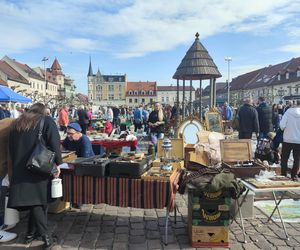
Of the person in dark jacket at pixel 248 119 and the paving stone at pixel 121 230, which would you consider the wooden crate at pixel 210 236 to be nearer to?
the paving stone at pixel 121 230

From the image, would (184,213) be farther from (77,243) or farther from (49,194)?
(49,194)

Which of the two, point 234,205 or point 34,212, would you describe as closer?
point 34,212

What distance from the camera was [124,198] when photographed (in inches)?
164

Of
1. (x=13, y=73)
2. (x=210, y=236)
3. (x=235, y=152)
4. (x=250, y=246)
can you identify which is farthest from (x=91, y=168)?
(x=13, y=73)

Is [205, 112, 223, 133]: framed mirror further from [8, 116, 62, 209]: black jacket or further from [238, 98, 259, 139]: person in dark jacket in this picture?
[8, 116, 62, 209]: black jacket

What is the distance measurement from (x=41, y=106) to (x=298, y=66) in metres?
58.4

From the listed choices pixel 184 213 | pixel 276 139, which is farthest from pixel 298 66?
pixel 184 213

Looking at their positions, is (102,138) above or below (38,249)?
above

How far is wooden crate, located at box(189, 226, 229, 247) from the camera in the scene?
395 cm

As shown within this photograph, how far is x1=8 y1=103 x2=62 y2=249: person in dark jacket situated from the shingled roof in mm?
7197

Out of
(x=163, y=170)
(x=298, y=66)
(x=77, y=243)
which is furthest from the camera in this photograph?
(x=298, y=66)

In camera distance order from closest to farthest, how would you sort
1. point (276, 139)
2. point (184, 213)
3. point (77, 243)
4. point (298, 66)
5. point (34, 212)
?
1. point (34, 212)
2. point (77, 243)
3. point (184, 213)
4. point (276, 139)
5. point (298, 66)

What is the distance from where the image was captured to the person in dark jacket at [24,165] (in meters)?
3.70

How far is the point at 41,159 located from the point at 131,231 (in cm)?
159
